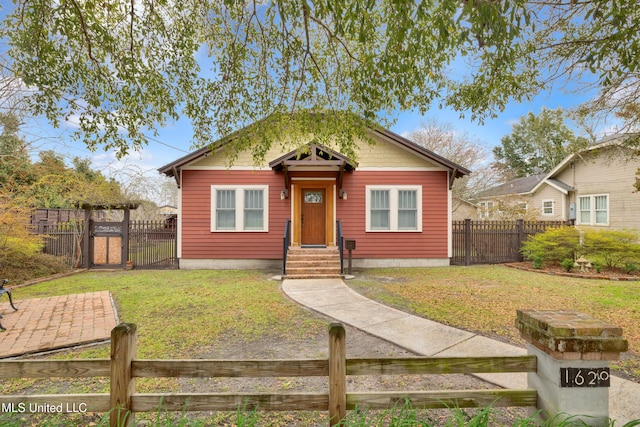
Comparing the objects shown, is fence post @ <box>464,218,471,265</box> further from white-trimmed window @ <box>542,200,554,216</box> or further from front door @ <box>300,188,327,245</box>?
white-trimmed window @ <box>542,200,554,216</box>

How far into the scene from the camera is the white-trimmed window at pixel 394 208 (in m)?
11.2

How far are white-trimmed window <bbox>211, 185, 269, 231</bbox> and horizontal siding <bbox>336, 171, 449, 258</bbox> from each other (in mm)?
2861

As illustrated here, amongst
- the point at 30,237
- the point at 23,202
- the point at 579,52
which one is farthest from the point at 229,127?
the point at 23,202

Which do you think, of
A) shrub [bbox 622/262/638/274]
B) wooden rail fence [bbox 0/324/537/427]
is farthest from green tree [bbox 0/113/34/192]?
shrub [bbox 622/262/638/274]

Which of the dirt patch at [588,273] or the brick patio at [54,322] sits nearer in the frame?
the brick patio at [54,322]

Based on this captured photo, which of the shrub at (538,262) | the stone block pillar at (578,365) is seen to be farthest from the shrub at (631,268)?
the stone block pillar at (578,365)

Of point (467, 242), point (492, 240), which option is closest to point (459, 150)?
point (492, 240)

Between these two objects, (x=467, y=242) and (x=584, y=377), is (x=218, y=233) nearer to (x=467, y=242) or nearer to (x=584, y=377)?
(x=467, y=242)

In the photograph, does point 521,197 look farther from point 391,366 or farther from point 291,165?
point 391,366

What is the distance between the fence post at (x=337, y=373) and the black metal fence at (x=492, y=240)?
37.0ft

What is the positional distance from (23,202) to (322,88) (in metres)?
10.7

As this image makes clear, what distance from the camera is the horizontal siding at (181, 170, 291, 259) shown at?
11.0 meters

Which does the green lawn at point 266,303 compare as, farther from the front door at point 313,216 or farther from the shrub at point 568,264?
the front door at point 313,216

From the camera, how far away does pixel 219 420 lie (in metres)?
2.59
